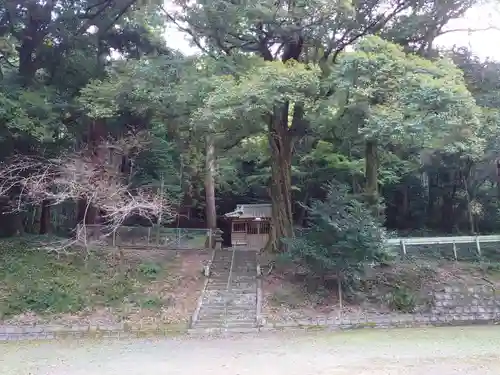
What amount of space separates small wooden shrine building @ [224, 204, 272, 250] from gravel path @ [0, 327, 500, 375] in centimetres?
1415

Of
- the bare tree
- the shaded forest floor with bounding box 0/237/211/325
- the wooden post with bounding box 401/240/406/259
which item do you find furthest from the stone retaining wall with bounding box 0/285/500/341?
the bare tree

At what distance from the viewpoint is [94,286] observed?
52.4 feet

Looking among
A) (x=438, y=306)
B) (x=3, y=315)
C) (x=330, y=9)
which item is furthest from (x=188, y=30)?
(x=438, y=306)

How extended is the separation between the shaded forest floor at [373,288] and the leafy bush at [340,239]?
709mm

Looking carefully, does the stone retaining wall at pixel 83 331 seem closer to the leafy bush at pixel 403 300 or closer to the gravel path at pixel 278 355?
the gravel path at pixel 278 355

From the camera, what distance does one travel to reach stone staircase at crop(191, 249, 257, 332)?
14078 millimetres

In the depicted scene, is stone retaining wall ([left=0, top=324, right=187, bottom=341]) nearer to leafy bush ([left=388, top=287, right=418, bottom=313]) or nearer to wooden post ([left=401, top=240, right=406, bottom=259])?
leafy bush ([left=388, top=287, right=418, bottom=313])

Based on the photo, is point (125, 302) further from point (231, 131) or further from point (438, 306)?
point (438, 306)

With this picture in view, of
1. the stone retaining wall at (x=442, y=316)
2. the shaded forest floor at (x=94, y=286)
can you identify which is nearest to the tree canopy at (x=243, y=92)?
the shaded forest floor at (x=94, y=286)

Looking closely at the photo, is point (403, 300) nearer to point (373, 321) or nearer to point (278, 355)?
point (373, 321)

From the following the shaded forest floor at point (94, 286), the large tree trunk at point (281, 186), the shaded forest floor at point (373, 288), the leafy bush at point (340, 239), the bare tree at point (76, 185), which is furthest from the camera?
the large tree trunk at point (281, 186)

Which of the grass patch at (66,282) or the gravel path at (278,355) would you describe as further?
the grass patch at (66,282)

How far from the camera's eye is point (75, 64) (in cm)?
1962

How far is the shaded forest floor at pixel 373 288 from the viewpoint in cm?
1547
